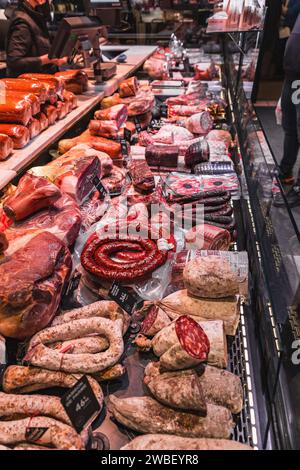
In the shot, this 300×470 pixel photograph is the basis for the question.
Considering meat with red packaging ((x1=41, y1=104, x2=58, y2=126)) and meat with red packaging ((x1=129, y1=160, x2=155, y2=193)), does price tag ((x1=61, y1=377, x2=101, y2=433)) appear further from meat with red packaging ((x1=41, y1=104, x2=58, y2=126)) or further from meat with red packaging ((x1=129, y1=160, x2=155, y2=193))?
meat with red packaging ((x1=41, y1=104, x2=58, y2=126))

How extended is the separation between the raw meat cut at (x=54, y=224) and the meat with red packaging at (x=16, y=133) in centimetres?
69

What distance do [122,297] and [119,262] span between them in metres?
0.25

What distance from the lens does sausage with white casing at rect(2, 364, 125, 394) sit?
1576 mm

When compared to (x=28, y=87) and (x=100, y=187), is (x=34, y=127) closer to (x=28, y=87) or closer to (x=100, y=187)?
(x=28, y=87)

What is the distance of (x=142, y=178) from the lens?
3.04 metres

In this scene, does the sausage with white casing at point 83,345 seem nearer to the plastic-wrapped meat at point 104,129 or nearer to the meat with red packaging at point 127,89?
the plastic-wrapped meat at point 104,129

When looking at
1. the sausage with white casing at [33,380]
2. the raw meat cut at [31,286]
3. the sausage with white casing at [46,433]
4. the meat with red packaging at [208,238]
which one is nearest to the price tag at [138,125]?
the meat with red packaging at [208,238]

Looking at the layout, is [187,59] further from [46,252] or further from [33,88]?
[46,252]

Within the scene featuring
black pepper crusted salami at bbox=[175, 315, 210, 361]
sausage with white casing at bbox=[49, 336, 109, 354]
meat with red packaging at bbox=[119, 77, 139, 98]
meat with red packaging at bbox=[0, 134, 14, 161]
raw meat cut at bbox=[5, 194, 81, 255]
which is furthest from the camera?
meat with red packaging at bbox=[119, 77, 139, 98]

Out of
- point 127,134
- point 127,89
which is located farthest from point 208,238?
point 127,89

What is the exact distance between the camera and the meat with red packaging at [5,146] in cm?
262

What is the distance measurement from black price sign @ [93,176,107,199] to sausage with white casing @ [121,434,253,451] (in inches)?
74.0

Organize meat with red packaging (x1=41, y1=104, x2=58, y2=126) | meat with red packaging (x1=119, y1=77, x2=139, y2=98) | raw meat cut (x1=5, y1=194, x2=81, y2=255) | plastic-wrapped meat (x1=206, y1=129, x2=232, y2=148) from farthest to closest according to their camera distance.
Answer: meat with red packaging (x1=119, y1=77, x2=139, y2=98) → plastic-wrapped meat (x1=206, y1=129, x2=232, y2=148) → meat with red packaging (x1=41, y1=104, x2=58, y2=126) → raw meat cut (x1=5, y1=194, x2=81, y2=255)

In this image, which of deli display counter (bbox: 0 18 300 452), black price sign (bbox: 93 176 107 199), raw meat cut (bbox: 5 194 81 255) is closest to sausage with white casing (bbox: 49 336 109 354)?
deli display counter (bbox: 0 18 300 452)
